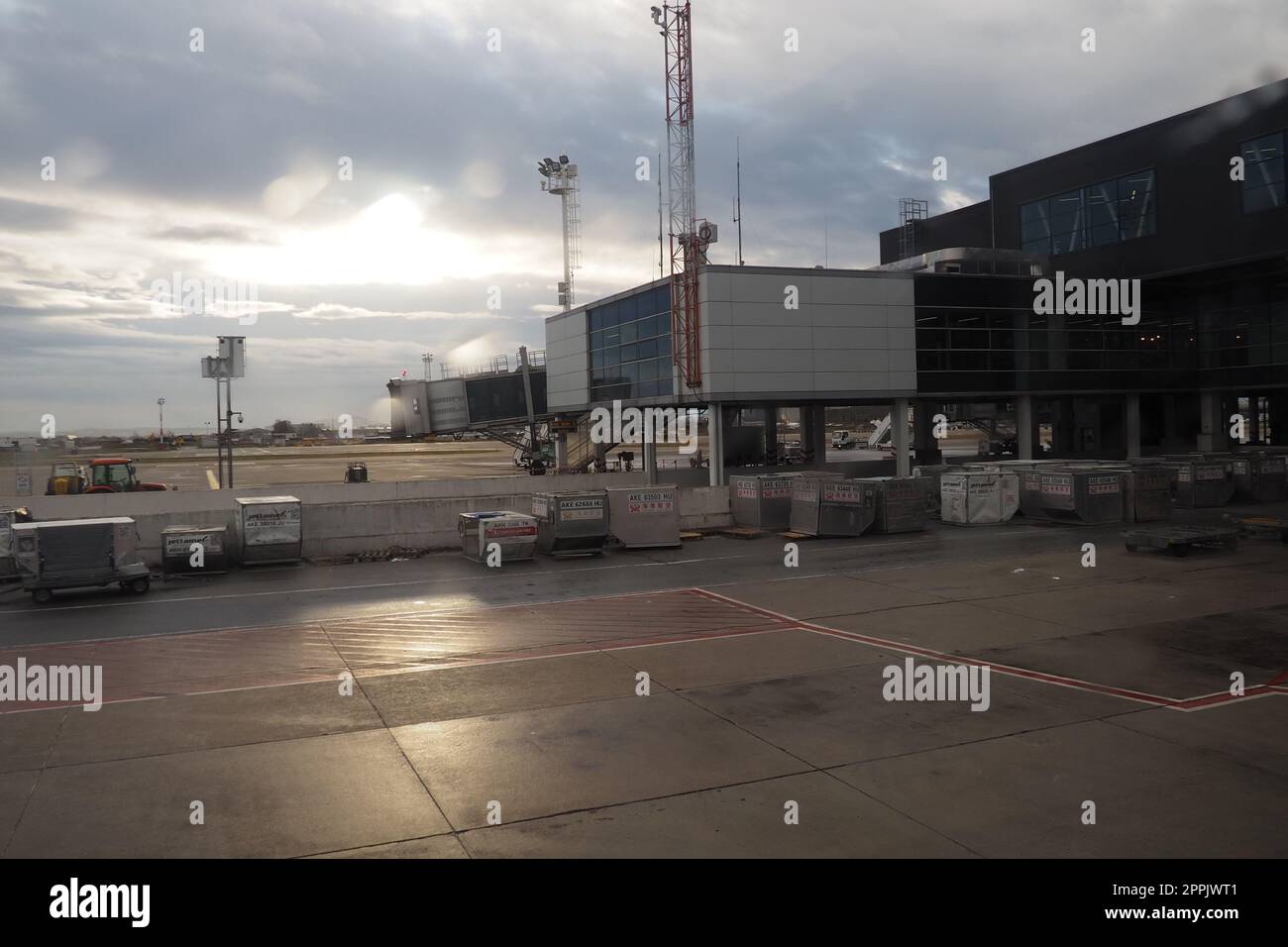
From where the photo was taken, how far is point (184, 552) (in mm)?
22969

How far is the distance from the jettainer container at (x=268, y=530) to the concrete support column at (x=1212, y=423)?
5085 cm

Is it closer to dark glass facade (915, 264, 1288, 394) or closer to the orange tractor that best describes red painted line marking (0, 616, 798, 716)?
dark glass facade (915, 264, 1288, 394)

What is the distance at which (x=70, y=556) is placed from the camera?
792 inches

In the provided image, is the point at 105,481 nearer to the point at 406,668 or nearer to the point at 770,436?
the point at 770,436

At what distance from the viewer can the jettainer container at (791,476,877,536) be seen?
2870 cm

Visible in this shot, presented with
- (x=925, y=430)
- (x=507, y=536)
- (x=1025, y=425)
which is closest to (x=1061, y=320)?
(x=1025, y=425)

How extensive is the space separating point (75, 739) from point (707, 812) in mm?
7553

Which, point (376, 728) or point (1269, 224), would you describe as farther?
point (1269, 224)

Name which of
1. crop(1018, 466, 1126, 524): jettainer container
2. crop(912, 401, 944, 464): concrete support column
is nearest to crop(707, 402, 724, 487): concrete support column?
crop(1018, 466, 1126, 524): jettainer container

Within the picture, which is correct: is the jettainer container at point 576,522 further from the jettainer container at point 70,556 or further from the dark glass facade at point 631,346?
the dark glass facade at point 631,346

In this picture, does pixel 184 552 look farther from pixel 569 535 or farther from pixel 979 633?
pixel 979 633

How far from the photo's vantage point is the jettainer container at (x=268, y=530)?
24125 mm
